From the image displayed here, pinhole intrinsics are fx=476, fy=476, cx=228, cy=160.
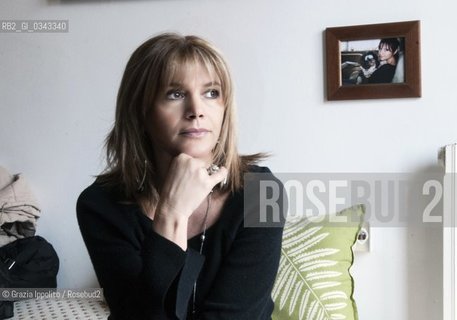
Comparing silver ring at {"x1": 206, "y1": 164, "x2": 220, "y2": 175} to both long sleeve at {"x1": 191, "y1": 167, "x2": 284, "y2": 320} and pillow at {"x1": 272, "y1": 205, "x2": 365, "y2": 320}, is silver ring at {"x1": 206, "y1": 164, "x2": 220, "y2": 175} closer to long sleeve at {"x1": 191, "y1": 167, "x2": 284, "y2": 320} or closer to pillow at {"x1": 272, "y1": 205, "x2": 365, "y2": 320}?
long sleeve at {"x1": 191, "y1": 167, "x2": 284, "y2": 320}

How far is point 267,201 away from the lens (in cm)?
96

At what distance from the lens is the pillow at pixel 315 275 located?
1.24m

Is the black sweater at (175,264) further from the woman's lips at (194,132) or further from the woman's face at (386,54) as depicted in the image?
the woman's face at (386,54)

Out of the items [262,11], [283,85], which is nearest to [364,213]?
[283,85]

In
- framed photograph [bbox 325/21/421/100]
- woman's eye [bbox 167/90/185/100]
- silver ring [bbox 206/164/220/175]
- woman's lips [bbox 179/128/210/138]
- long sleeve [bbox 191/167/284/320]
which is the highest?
framed photograph [bbox 325/21/421/100]

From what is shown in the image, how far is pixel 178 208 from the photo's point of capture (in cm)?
87

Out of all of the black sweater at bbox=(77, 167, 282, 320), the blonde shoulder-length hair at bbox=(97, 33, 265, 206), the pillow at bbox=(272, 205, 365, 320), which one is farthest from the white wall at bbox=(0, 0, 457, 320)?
the black sweater at bbox=(77, 167, 282, 320)

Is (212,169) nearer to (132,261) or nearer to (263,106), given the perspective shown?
(132,261)

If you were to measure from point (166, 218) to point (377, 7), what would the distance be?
977 mm

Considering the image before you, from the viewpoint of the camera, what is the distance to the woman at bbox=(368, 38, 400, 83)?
142 cm

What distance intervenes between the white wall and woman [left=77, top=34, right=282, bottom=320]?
0.58 m

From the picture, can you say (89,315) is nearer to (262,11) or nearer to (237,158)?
(237,158)

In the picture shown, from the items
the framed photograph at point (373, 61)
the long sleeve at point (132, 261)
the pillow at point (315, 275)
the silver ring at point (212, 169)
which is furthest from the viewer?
the framed photograph at point (373, 61)

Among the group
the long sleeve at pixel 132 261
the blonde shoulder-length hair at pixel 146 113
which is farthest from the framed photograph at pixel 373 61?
the long sleeve at pixel 132 261
